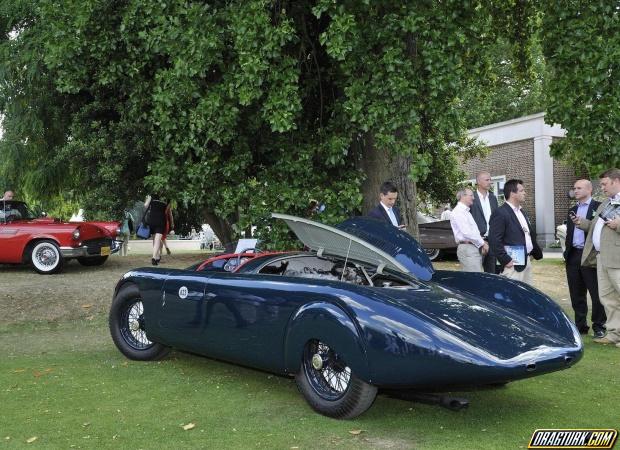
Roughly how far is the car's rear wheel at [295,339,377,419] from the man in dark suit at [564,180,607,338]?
164 inches

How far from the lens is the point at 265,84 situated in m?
9.47

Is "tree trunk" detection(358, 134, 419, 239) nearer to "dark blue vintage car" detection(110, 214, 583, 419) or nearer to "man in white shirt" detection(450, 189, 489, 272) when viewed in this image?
"man in white shirt" detection(450, 189, 489, 272)

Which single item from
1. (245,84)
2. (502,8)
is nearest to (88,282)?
(245,84)

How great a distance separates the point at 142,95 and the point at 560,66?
257 inches

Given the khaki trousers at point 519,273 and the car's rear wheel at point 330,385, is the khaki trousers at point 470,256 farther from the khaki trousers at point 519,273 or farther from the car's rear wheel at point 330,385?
the car's rear wheel at point 330,385

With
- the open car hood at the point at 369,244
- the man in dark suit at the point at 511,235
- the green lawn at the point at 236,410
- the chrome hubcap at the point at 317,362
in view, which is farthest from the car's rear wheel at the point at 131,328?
the man in dark suit at the point at 511,235

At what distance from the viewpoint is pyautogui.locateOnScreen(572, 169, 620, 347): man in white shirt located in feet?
22.6

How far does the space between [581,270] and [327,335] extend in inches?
177

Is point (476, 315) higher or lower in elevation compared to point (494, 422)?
higher

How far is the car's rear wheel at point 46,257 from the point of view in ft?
40.8

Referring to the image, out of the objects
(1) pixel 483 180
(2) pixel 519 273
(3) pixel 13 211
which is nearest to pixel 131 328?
(2) pixel 519 273

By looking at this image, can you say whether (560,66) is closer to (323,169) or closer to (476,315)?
(323,169)

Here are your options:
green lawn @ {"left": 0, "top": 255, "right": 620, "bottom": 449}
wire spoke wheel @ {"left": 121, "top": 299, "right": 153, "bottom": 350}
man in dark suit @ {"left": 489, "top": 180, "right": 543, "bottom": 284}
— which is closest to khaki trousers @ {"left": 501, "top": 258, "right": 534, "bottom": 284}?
man in dark suit @ {"left": 489, "top": 180, "right": 543, "bottom": 284}

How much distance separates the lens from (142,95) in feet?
37.2
